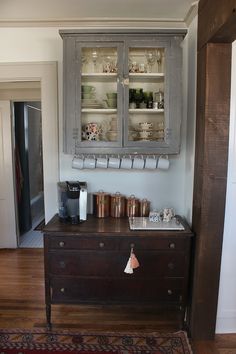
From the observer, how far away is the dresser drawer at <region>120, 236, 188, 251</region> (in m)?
2.01

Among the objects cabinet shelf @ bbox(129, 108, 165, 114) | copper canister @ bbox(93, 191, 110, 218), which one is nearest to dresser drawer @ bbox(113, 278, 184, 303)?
copper canister @ bbox(93, 191, 110, 218)

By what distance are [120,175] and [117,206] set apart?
30 cm

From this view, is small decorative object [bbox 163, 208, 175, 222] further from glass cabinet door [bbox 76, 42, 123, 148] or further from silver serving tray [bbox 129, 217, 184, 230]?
glass cabinet door [bbox 76, 42, 123, 148]

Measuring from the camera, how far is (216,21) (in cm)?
159

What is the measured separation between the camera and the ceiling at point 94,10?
1.98 meters

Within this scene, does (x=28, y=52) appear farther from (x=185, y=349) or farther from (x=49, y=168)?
(x=185, y=349)

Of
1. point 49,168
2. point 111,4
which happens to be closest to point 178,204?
point 49,168

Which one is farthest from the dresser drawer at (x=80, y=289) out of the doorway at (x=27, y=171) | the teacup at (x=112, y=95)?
the doorway at (x=27, y=171)

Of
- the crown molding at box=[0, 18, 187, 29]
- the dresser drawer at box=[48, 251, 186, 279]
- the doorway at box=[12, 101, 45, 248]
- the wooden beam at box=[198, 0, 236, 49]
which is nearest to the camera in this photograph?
the wooden beam at box=[198, 0, 236, 49]

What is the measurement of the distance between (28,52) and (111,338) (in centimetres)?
239

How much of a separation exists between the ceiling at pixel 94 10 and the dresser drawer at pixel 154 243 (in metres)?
1.70

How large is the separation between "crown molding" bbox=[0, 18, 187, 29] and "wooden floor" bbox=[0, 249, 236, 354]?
2299 mm

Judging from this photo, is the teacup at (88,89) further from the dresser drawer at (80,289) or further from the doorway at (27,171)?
the doorway at (27,171)

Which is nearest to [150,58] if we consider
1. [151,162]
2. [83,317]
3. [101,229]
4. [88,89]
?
[88,89]
